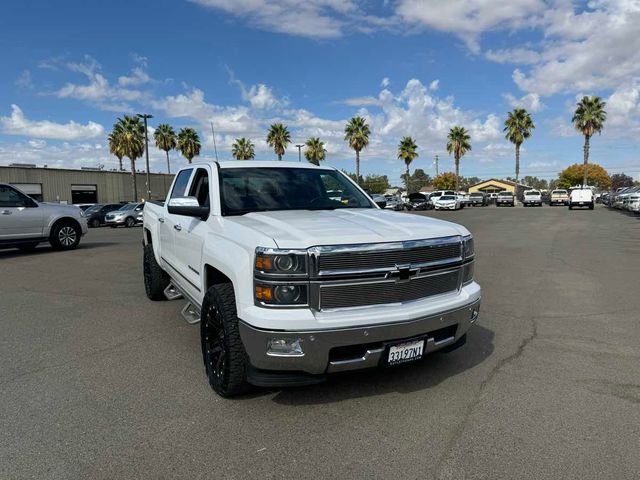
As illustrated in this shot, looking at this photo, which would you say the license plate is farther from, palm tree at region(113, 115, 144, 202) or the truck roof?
palm tree at region(113, 115, 144, 202)

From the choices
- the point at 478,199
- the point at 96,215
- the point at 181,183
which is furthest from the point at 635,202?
the point at 96,215

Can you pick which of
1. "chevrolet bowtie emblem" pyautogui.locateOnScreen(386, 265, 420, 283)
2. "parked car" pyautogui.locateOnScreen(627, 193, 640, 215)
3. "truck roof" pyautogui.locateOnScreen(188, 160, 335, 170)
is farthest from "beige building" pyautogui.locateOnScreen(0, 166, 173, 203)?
"chevrolet bowtie emblem" pyautogui.locateOnScreen(386, 265, 420, 283)

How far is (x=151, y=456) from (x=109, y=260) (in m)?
9.26

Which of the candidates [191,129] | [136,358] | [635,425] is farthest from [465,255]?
[191,129]

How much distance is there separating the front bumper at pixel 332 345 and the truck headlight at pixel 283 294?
0.19 m

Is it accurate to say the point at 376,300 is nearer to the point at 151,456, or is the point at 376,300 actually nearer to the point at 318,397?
the point at 318,397

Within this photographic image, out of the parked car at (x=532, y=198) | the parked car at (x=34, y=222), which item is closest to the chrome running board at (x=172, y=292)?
the parked car at (x=34, y=222)

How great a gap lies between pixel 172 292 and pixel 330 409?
3.22 meters

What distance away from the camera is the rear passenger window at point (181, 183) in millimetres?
5461

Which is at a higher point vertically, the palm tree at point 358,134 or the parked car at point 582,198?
the palm tree at point 358,134

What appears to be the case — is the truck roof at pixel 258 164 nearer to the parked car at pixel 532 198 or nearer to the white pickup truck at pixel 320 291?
the white pickup truck at pixel 320 291

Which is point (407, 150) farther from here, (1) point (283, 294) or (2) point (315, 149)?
(1) point (283, 294)

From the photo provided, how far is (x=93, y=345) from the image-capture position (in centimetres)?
489

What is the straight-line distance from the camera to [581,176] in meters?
106
